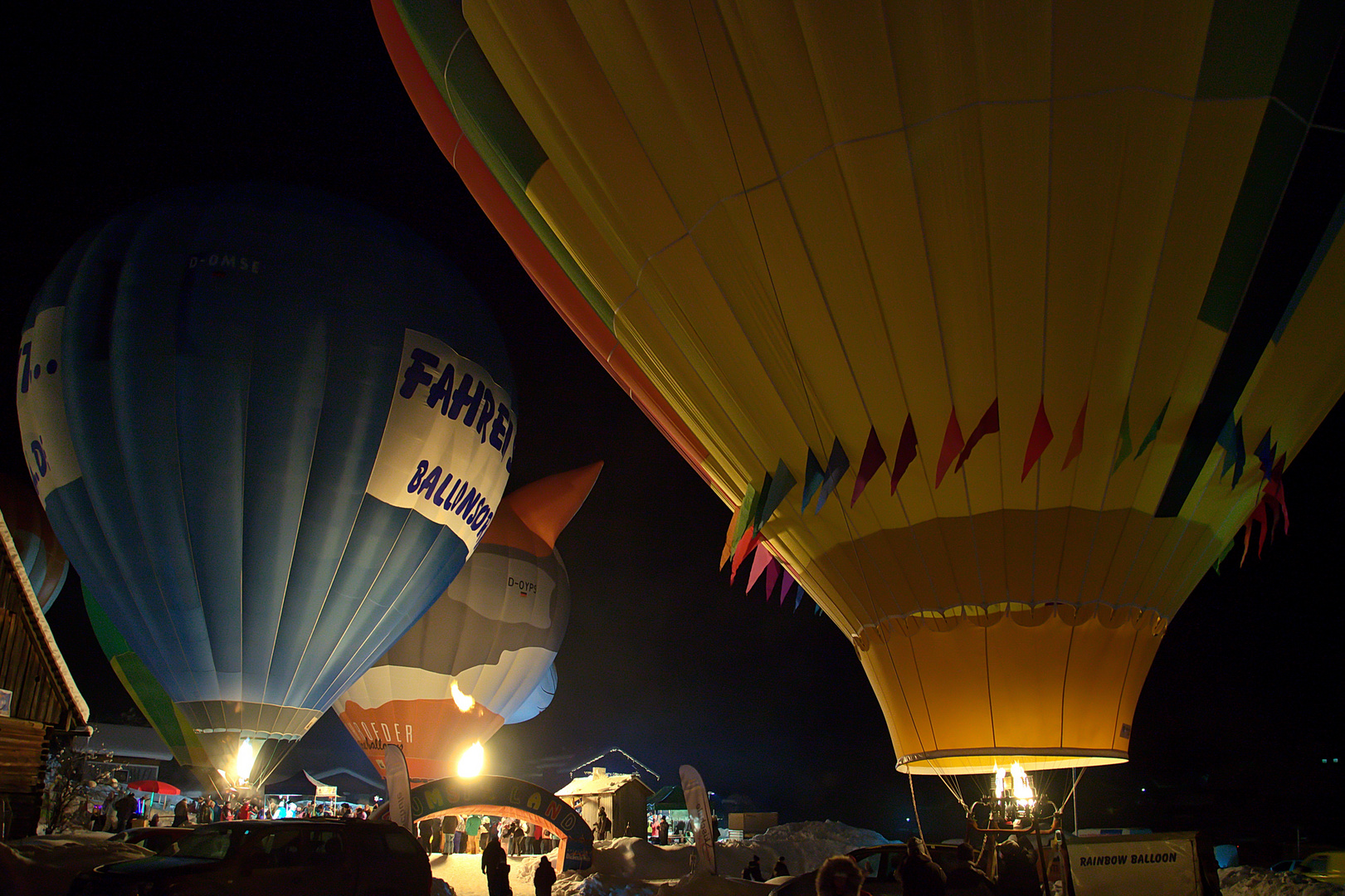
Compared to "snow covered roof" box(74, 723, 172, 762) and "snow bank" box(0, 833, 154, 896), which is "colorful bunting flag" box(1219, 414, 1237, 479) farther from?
"snow covered roof" box(74, 723, 172, 762)

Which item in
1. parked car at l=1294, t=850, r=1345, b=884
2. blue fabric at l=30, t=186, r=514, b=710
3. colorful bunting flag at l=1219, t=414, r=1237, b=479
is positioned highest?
blue fabric at l=30, t=186, r=514, b=710

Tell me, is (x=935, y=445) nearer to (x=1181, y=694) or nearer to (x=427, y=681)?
(x=427, y=681)

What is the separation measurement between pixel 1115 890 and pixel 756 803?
36.4 meters

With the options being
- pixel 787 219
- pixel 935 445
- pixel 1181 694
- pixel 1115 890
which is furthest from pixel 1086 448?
pixel 1181 694

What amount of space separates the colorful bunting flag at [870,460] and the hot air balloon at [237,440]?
957 centimetres

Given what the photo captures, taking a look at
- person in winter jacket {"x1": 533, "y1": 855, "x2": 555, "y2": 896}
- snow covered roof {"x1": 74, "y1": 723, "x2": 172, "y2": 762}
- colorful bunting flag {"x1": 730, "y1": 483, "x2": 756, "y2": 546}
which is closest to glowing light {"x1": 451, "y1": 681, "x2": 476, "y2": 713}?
person in winter jacket {"x1": 533, "y1": 855, "x2": 555, "y2": 896}

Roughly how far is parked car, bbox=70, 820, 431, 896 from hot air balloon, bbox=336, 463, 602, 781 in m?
13.0

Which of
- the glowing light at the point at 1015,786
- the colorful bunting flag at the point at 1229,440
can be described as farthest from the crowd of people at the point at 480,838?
the colorful bunting flag at the point at 1229,440

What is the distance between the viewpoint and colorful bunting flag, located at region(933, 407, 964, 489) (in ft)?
18.4

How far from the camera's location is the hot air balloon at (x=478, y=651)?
1981cm

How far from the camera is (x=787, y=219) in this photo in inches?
211

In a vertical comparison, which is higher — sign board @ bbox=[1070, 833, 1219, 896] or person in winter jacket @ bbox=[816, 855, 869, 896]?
person in winter jacket @ bbox=[816, 855, 869, 896]

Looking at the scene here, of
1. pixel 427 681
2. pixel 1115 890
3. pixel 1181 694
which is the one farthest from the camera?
pixel 1181 694

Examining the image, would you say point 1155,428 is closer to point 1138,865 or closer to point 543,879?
point 1138,865
